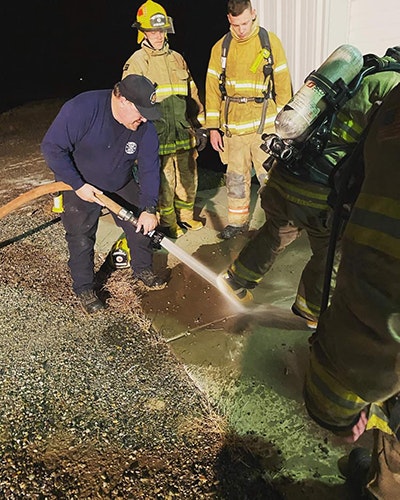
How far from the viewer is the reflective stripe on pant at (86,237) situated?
357 cm

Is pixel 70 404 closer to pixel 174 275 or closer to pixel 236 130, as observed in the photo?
pixel 174 275

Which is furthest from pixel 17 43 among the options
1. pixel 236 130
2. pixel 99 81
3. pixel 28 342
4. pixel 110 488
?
pixel 110 488

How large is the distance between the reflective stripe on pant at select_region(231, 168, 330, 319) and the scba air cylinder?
0.29 metres

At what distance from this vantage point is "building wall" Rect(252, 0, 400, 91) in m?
3.96

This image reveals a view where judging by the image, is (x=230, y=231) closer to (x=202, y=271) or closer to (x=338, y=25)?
(x=202, y=271)

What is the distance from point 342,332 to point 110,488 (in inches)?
63.5

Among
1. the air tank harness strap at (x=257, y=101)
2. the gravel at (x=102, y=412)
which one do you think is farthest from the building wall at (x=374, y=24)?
the gravel at (x=102, y=412)

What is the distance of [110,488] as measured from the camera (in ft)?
7.61

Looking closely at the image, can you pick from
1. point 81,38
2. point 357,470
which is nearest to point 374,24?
point 357,470

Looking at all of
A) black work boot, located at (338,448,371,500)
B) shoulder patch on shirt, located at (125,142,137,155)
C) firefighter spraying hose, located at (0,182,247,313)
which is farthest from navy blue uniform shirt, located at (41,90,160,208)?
black work boot, located at (338,448,371,500)

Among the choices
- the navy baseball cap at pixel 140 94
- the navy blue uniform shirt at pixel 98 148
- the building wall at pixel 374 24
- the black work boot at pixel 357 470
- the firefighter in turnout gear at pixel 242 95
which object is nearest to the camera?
the black work boot at pixel 357 470

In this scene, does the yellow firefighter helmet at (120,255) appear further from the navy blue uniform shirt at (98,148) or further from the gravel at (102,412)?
the navy blue uniform shirt at (98,148)

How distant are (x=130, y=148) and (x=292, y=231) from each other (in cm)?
131

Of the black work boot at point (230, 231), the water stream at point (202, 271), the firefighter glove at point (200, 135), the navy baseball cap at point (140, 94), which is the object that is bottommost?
the black work boot at point (230, 231)
